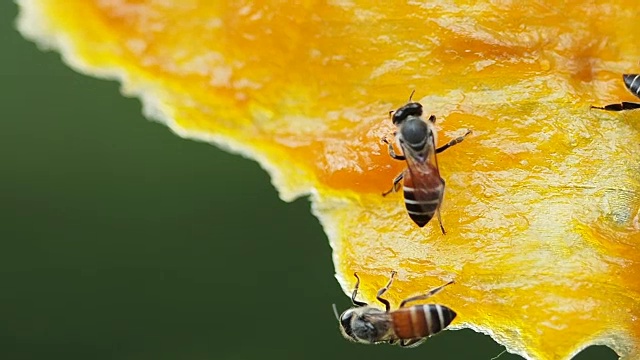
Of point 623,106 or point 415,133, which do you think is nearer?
point 415,133

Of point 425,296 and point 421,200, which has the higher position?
point 421,200

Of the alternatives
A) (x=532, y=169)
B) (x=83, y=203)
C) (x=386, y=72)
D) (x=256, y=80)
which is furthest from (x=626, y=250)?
(x=83, y=203)

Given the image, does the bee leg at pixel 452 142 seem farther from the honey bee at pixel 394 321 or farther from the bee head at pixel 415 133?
the honey bee at pixel 394 321

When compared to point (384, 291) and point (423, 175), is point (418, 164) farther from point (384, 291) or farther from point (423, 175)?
point (384, 291)

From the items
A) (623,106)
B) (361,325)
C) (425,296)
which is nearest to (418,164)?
(425,296)

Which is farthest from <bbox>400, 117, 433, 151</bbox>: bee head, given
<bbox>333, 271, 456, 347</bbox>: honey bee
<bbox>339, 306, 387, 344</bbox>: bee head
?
<bbox>339, 306, 387, 344</bbox>: bee head

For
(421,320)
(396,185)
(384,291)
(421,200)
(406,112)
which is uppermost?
(406,112)

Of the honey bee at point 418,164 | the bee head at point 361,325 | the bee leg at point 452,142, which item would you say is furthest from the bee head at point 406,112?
the bee head at point 361,325

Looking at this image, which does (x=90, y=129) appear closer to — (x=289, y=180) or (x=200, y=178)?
(x=200, y=178)
